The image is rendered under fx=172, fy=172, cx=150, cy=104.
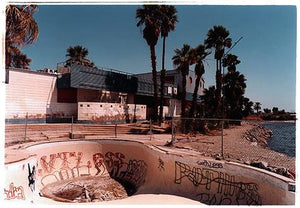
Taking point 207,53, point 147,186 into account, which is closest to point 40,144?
point 147,186

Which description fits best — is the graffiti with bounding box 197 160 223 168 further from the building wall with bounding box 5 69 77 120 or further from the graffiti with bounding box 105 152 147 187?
the building wall with bounding box 5 69 77 120

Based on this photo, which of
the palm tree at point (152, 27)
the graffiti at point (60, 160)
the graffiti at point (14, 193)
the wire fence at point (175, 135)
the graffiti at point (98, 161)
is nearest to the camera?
the graffiti at point (14, 193)

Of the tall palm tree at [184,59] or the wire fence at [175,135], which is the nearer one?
the wire fence at [175,135]

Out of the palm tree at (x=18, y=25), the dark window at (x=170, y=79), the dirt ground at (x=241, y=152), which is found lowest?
the dirt ground at (x=241, y=152)

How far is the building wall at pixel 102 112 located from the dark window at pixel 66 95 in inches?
79.1

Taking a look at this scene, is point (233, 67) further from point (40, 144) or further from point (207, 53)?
point (40, 144)

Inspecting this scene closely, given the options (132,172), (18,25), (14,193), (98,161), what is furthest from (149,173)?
(18,25)

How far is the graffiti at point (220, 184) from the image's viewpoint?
5656 mm

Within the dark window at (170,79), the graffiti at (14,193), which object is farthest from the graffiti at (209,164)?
the dark window at (170,79)

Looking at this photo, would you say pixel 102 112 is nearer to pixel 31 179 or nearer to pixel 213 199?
pixel 31 179

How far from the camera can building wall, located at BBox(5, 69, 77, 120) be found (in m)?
15.1

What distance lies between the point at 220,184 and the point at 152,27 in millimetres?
19213

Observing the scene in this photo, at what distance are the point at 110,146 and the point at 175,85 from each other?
2156cm

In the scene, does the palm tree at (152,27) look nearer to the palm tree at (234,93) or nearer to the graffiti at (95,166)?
the graffiti at (95,166)
